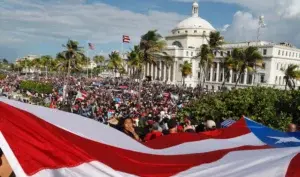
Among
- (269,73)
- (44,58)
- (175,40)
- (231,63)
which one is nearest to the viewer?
(231,63)

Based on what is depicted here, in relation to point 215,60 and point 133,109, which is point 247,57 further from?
point 215,60

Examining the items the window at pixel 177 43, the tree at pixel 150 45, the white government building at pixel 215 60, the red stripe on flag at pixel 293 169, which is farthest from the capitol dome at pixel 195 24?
the red stripe on flag at pixel 293 169

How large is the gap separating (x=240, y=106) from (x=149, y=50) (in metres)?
20.4

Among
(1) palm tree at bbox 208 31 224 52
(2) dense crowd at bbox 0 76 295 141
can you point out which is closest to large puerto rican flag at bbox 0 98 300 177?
(2) dense crowd at bbox 0 76 295 141

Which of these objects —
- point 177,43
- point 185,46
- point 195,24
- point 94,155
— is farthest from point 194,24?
point 94,155

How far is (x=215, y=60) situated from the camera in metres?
99.2

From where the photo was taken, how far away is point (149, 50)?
1391 inches

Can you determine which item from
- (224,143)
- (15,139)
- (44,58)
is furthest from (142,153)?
(44,58)

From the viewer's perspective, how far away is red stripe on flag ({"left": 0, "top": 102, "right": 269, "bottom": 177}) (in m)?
3.10

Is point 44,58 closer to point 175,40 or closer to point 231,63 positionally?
point 175,40

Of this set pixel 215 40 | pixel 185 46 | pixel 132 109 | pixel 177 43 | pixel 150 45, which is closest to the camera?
pixel 132 109

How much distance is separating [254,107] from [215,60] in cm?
8497

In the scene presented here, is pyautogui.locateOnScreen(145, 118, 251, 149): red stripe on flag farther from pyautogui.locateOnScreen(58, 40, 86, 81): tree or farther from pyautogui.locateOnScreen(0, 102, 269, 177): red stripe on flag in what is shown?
pyautogui.locateOnScreen(58, 40, 86, 81): tree

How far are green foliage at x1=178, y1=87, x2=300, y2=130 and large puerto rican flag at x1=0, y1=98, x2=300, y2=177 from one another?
10.7m
